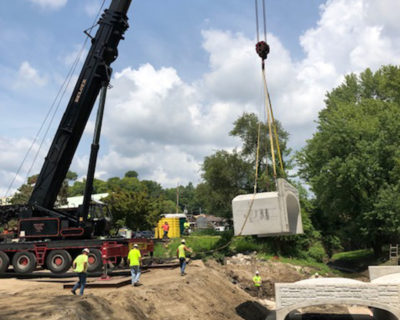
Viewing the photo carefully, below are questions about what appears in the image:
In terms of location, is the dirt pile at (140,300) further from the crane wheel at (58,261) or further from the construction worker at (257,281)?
the construction worker at (257,281)

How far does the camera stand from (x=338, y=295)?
15086 millimetres

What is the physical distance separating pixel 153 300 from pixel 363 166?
25745mm

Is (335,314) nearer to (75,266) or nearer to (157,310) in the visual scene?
(157,310)

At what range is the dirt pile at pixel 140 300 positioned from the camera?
1123 centimetres

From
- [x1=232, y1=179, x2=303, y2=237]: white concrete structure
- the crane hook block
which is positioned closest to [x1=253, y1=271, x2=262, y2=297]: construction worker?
[x1=232, y1=179, x2=303, y2=237]: white concrete structure

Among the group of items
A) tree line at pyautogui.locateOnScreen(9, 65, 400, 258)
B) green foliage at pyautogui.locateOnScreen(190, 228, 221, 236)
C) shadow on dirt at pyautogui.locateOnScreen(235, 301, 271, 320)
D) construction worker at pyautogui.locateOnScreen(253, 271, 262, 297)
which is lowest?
shadow on dirt at pyautogui.locateOnScreen(235, 301, 271, 320)

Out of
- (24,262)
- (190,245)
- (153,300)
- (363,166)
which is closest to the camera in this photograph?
(153,300)

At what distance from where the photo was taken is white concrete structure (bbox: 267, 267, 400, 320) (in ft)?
48.2

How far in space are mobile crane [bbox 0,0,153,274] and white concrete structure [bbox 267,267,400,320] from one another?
7773 mm

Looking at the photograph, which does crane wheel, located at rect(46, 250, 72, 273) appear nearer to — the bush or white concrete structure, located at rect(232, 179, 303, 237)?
white concrete structure, located at rect(232, 179, 303, 237)

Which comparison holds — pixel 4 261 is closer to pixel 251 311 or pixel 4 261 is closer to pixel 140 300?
pixel 140 300

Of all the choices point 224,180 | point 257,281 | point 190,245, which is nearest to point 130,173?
point 224,180

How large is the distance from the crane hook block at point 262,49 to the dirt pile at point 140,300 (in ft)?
34.9

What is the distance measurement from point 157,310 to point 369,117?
3020cm
